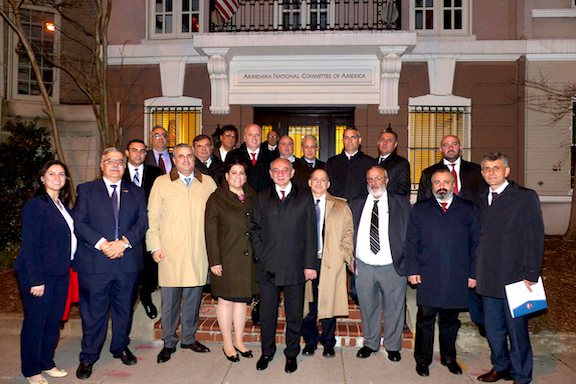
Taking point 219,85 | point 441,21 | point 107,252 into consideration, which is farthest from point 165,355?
point 441,21

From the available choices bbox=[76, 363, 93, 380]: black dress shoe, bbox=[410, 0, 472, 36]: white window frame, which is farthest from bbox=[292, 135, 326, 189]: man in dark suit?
bbox=[410, 0, 472, 36]: white window frame

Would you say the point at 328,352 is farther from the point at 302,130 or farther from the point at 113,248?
the point at 302,130

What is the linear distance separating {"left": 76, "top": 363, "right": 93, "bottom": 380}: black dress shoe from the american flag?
7570 mm

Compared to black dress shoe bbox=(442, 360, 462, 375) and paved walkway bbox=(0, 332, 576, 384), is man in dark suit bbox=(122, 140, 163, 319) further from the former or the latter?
black dress shoe bbox=(442, 360, 462, 375)

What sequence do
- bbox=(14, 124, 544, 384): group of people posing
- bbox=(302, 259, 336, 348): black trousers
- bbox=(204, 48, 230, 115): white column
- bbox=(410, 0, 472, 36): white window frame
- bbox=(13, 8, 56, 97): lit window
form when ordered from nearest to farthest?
1. bbox=(14, 124, 544, 384): group of people posing
2. bbox=(302, 259, 336, 348): black trousers
3. bbox=(204, 48, 230, 115): white column
4. bbox=(410, 0, 472, 36): white window frame
5. bbox=(13, 8, 56, 97): lit window

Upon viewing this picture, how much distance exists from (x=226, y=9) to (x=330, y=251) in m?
7.05

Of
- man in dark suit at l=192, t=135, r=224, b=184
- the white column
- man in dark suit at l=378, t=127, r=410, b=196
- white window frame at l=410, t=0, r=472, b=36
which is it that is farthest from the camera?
white window frame at l=410, t=0, r=472, b=36

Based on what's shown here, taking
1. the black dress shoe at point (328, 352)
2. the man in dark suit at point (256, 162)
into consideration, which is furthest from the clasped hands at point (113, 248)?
the black dress shoe at point (328, 352)

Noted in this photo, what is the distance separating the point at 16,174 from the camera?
8742mm

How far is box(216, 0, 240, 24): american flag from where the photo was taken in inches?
372

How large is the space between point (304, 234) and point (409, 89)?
6.65m

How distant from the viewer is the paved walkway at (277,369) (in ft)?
13.6

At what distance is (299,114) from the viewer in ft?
34.2

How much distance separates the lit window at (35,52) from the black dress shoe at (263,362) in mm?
10512
